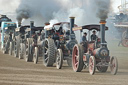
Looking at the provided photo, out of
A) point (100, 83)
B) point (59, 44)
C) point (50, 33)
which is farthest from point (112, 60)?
point (50, 33)

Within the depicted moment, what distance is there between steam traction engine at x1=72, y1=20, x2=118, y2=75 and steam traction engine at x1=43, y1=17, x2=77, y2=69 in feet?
3.42

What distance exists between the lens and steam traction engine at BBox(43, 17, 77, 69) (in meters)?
14.7

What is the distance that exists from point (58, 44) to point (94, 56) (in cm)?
297

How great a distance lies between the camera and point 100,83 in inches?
396

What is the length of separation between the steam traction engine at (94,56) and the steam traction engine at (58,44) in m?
1.04

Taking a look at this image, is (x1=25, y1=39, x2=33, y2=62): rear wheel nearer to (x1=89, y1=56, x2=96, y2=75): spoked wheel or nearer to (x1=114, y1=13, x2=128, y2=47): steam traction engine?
(x1=89, y1=56, x2=96, y2=75): spoked wheel

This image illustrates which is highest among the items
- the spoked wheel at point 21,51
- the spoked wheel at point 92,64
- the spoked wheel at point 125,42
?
the spoked wheel at point 125,42

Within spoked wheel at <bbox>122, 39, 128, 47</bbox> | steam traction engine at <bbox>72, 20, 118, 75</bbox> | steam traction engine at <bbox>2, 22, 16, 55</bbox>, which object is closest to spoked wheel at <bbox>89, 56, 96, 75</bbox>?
steam traction engine at <bbox>72, 20, 118, 75</bbox>

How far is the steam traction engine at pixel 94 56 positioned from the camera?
12.3 m

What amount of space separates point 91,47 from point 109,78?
2.16 meters

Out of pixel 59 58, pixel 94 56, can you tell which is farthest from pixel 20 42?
pixel 94 56

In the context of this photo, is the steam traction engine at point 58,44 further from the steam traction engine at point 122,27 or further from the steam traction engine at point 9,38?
the steam traction engine at point 122,27

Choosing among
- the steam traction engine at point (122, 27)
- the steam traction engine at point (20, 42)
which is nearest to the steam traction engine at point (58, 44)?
the steam traction engine at point (20, 42)

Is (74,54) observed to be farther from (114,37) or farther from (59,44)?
(114,37)
